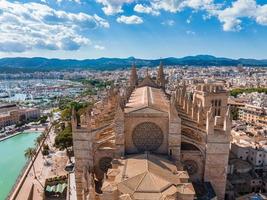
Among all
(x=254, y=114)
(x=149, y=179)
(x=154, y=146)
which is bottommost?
(x=254, y=114)

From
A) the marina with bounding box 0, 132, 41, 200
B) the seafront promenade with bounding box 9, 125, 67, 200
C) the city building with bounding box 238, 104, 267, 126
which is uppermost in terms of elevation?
the city building with bounding box 238, 104, 267, 126

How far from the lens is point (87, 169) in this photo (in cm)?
2552

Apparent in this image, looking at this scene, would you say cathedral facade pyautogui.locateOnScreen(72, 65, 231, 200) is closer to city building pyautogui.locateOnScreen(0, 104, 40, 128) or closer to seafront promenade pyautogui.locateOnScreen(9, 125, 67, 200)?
seafront promenade pyautogui.locateOnScreen(9, 125, 67, 200)

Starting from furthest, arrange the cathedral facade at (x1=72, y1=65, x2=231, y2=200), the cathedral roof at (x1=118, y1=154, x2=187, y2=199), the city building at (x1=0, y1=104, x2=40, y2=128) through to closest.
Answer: the city building at (x1=0, y1=104, x2=40, y2=128), the cathedral facade at (x1=72, y1=65, x2=231, y2=200), the cathedral roof at (x1=118, y1=154, x2=187, y2=199)

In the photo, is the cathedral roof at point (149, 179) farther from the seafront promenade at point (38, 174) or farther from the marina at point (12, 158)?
the marina at point (12, 158)

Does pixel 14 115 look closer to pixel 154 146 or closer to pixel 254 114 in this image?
pixel 154 146

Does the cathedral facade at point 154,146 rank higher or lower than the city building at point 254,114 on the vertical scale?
higher

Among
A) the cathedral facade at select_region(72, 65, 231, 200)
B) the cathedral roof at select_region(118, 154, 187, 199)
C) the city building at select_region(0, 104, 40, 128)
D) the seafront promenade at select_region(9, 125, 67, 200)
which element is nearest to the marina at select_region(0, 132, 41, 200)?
the seafront promenade at select_region(9, 125, 67, 200)

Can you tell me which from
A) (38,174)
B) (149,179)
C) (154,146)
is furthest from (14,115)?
(149,179)

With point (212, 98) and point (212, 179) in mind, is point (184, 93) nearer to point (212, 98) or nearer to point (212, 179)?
point (212, 98)

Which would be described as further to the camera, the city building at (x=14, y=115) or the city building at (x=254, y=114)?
the city building at (x=14, y=115)

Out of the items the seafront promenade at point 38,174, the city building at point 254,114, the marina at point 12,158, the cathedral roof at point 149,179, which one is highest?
the cathedral roof at point 149,179

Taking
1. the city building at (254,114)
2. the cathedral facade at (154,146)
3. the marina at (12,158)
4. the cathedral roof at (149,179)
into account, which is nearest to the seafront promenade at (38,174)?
the marina at (12,158)

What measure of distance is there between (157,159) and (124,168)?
3.52m
